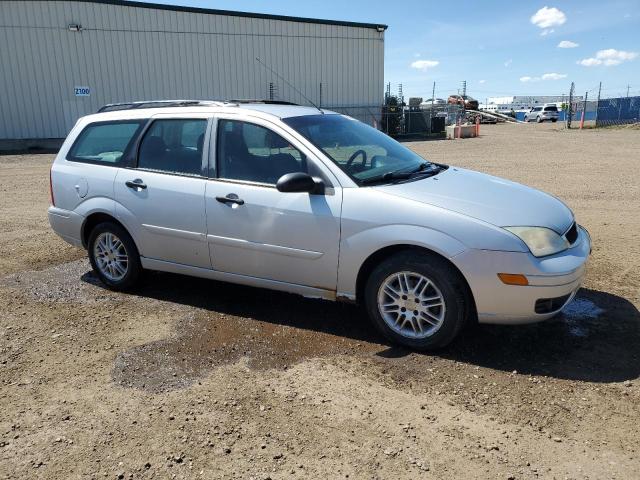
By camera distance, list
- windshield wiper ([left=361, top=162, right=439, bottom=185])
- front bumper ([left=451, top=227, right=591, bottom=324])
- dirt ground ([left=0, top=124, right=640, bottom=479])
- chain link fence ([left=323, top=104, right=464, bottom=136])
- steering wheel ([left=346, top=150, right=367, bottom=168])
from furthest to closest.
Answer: chain link fence ([left=323, top=104, right=464, bottom=136]) → steering wheel ([left=346, top=150, right=367, bottom=168]) → windshield wiper ([left=361, top=162, right=439, bottom=185]) → front bumper ([left=451, top=227, right=591, bottom=324]) → dirt ground ([left=0, top=124, right=640, bottom=479])

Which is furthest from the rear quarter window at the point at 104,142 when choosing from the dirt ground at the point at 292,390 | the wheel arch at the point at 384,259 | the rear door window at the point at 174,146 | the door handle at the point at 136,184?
the wheel arch at the point at 384,259

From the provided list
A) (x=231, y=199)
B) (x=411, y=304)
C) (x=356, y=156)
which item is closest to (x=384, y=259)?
(x=411, y=304)

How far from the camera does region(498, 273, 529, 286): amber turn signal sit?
3486 millimetres

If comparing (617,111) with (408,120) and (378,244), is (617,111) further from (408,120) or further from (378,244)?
(378,244)

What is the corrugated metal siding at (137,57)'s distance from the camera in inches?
916

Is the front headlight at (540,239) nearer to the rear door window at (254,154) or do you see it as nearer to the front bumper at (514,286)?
the front bumper at (514,286)

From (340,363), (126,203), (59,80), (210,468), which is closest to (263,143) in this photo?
(126,203)

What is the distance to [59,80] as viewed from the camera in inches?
941

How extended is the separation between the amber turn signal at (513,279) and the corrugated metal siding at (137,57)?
80.7 ft

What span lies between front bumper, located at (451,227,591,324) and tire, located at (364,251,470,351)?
0.41 ft

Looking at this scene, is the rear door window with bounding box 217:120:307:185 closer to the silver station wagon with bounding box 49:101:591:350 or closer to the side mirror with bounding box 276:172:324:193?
the silver station wagon with bounding box 49:101:591:350

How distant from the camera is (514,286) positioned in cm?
351

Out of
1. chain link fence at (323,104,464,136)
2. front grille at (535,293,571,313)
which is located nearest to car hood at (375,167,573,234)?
front grille at (535,293,571,313)

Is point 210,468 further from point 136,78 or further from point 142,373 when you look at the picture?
point 136,78
